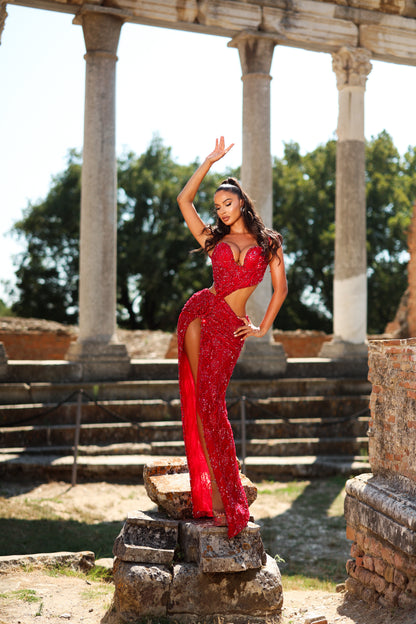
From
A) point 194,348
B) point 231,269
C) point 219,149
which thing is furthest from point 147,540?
point 219,149

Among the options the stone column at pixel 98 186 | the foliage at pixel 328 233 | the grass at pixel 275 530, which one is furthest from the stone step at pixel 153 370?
the foliage at pixel 328 233

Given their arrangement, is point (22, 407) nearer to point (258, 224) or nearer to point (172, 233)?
point (258, 224)

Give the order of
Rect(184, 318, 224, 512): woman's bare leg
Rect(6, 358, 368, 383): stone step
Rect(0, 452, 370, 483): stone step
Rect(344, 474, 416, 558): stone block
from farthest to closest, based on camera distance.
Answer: Rect(6, 358, 368, 383): stone step < Rect(0, 452, 370, 483): stone step < Rect(184, 318, 224, 512): woman's bare leg < Rect(344, 474, 416, 558): stone block

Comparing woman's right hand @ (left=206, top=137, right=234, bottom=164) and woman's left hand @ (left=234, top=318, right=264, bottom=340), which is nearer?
woman's left hand @ (left=234, top=318, right=264, bottom=340)

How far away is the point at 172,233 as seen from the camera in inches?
1114

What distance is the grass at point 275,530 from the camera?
20.6 feet

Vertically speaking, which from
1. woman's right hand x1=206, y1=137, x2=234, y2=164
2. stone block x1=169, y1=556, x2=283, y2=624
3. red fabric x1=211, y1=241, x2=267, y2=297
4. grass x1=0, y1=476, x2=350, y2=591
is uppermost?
woman's right hand x1=206, y1=137, x2=234, y2=164

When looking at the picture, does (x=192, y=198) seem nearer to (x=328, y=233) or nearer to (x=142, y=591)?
(x=142, y=591)

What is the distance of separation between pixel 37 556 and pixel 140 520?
52.9 inches

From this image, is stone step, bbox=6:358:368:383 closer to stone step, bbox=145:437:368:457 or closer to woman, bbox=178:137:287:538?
stone step, bbox=145:437:368:457

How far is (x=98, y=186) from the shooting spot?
11344 millimetres

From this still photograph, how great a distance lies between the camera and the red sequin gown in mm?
4367

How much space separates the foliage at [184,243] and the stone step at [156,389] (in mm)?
15250

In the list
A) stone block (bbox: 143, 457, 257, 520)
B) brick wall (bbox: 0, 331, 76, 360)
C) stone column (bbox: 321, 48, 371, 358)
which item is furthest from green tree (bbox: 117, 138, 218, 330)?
stone block (bbox: 143, 457, 257, 520)
